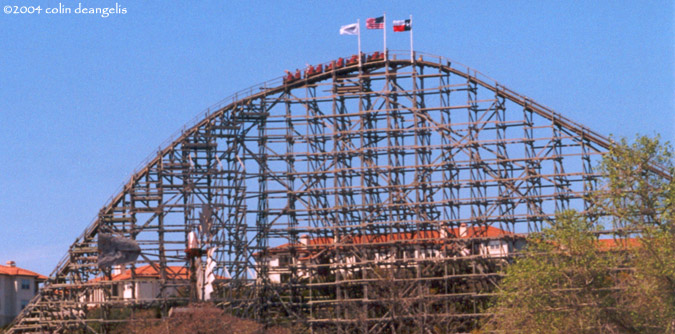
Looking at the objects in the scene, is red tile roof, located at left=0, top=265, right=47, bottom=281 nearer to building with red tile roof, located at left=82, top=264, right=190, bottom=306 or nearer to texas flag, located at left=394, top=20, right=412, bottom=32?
building with red tile roof, located at left=82, top=264, right=190, bottom=306

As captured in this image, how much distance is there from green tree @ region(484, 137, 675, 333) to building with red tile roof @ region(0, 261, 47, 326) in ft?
217

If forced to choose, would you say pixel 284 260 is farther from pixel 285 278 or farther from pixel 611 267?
pixel 611 267

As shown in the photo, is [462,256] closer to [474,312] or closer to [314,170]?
[474,312]

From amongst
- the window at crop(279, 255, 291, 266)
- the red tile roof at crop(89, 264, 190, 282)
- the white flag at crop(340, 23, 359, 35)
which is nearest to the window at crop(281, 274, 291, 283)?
the window at crop(279, 255, 291, 266)

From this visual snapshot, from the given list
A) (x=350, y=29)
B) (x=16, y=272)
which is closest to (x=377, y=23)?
(x=350, y=29)

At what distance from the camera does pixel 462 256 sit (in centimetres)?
8606

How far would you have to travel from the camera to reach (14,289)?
120 meters

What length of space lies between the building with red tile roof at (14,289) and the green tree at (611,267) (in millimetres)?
66061

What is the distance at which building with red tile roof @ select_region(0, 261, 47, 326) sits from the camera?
119m

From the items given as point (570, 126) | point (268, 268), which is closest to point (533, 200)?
point (570, 126)

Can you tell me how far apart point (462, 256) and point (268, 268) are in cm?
1443

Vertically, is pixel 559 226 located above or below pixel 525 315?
above

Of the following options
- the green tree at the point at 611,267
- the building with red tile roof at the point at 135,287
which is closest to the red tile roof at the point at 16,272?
the building with red tile roof at the point at 135,287

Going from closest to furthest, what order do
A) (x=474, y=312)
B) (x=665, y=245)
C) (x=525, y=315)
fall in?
(x=665, y=245) → (x=525, y=315) → (x=474, y=312)
